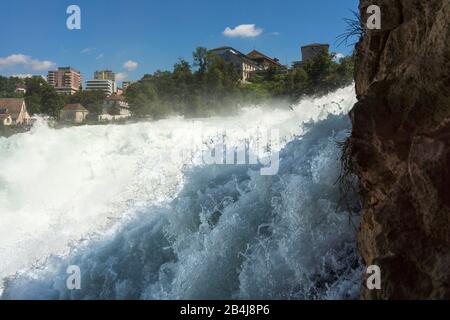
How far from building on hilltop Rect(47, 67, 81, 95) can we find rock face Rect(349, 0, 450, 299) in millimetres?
114139

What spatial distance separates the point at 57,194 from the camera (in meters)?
11.5

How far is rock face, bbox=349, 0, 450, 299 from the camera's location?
10.9 ft

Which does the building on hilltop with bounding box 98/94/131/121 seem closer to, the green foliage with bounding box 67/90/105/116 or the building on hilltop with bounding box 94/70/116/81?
the green foliage with bounding box 67/90/105/116

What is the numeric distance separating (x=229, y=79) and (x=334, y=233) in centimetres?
4449

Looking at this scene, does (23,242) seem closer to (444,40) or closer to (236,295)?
(236,295)

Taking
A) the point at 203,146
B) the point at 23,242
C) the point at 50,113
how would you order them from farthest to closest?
the point at 50,113
the point at 203,146
the point at 23,242

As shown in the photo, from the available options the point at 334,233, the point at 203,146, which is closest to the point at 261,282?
the point at 334,233

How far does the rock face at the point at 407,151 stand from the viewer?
10.9 feet

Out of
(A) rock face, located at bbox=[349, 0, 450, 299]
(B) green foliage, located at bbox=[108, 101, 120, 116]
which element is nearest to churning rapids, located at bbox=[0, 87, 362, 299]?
(A) rock face, located at bbox=[349, 0, 450, 299]

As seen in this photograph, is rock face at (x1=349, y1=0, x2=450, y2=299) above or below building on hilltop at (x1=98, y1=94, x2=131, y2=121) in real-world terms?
below

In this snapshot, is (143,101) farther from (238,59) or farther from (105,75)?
(105,75)

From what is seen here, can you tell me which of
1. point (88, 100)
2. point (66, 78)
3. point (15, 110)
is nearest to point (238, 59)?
point (88, 100)

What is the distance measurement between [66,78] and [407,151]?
415 ft

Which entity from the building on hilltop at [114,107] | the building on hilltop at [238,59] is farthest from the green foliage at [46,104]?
the building on hilltop at [238,59]
